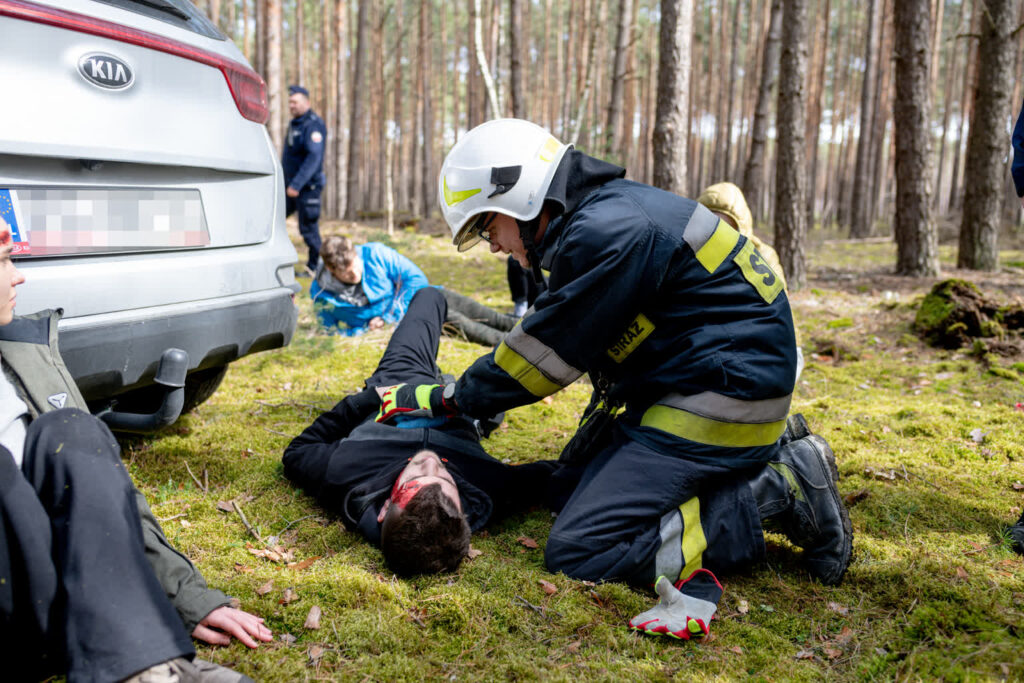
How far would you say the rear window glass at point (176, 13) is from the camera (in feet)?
8.17

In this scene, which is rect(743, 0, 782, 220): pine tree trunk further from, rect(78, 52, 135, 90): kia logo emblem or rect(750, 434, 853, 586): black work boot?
rect(78, 52, 135, 90): kia logo emblem

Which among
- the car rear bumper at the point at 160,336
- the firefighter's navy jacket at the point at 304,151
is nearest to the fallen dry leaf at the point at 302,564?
the car rear bumper at the point at 160,336

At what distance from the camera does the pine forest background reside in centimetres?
845

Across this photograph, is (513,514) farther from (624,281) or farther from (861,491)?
(861,491)

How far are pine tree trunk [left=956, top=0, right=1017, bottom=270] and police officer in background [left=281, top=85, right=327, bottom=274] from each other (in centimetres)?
830

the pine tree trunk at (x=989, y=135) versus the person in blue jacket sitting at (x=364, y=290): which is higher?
the pine tree trunk at (x=989, y=135)

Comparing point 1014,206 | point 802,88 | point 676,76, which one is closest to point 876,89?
A: point 1014,206

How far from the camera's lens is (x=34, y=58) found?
6.94 ft

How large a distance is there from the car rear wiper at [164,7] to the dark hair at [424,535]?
2042mm

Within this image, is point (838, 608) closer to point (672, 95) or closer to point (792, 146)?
point (672, 95)

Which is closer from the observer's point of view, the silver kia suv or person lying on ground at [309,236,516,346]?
the silver kia suv

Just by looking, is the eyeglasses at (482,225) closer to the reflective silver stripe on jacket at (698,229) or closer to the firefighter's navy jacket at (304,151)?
the reflective silver stripe on jacket at (698,229)

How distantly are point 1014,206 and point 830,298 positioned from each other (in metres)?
16.0

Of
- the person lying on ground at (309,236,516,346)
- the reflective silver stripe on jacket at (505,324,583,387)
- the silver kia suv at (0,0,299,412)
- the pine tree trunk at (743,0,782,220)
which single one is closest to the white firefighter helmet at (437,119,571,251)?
the reflective silver stripe on jacket at (505,324,583,387)
